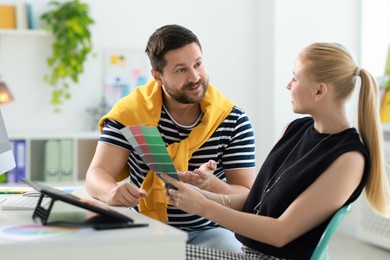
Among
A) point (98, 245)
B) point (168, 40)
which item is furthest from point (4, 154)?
point (98, 245)

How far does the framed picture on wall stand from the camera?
17.1 ft

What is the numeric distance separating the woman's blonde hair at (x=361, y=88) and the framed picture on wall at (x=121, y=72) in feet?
11.2

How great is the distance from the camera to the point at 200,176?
2154 mm

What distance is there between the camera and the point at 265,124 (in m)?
5.29

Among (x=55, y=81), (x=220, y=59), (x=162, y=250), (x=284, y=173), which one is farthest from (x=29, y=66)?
(x=162, y=250)

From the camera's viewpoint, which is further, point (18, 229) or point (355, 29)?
point (355, 29)

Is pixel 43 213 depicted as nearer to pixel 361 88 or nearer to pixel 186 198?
pixel 186 198

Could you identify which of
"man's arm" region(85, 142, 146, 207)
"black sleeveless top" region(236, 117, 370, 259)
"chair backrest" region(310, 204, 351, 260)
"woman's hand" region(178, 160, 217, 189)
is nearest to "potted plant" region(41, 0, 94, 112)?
"man's arm" region(85, 142, 146, 207)

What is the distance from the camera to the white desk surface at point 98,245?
4.71 ft

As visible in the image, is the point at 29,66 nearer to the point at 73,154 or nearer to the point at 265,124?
the point at 73,154

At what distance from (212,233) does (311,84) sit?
731 millimetres

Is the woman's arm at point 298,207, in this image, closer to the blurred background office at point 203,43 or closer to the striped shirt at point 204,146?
the striped shirt at point 204,146

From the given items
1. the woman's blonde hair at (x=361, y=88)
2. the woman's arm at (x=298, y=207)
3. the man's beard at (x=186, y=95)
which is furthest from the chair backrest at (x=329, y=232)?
the man's beard at (x=186, y=95)

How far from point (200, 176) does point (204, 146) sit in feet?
1.07
